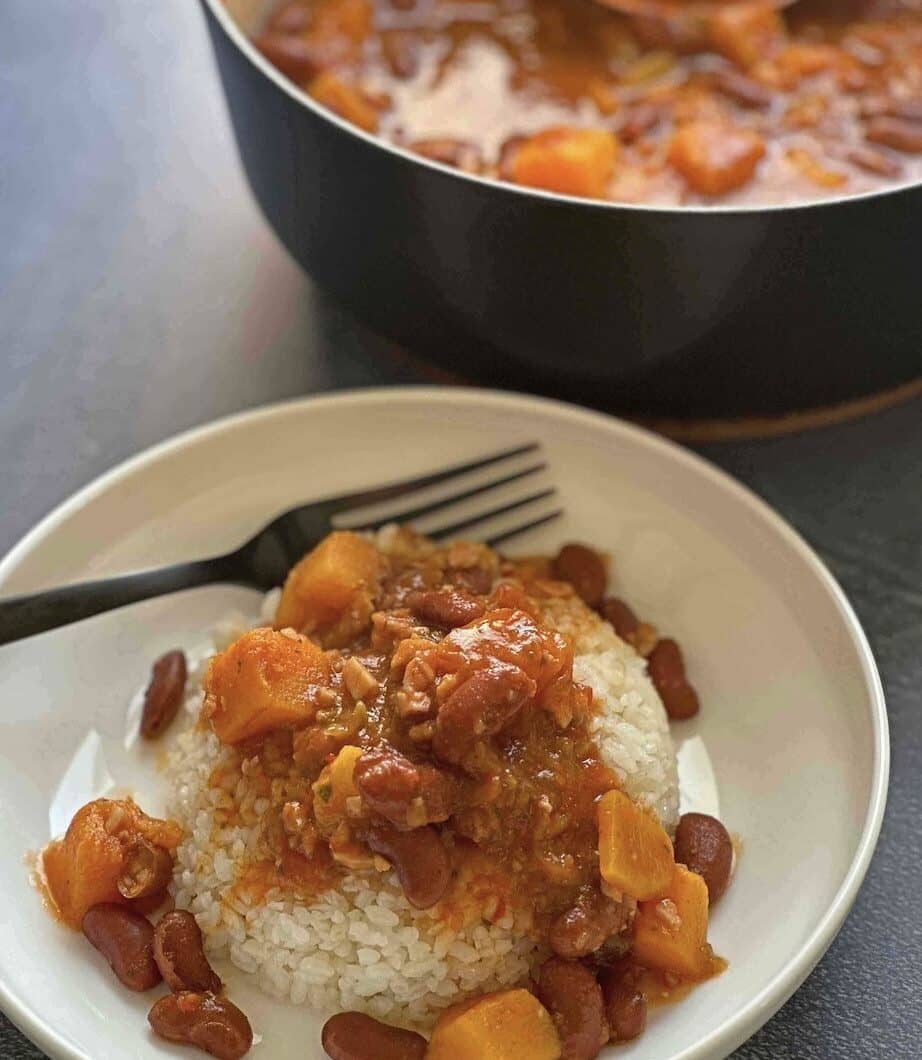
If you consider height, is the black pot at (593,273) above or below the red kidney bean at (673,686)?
above

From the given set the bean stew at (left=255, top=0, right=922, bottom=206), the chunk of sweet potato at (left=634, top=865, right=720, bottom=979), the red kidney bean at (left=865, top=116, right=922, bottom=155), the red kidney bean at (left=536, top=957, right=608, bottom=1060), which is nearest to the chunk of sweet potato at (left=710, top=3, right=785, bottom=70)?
the bean stew at (left=255, top=0, right=922, bottom=206)

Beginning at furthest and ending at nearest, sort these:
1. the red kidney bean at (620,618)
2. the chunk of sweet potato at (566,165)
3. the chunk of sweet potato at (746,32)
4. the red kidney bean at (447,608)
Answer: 1. the chunk of sweet potato at (746,32)
2. the chunk of sweet potato at (566,165)
3. the red kidney bean at (620,618)
4. the red kidney bean at (447,608)

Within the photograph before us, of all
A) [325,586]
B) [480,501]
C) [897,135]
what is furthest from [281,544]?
[897,135]

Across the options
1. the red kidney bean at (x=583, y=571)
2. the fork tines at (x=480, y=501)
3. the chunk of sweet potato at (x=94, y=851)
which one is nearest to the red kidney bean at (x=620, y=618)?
the red kidney bean at (x=583, y=571)

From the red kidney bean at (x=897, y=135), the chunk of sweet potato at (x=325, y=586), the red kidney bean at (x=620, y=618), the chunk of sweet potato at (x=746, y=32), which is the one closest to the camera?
the chunk of sweet potato at (x=325, y=586)

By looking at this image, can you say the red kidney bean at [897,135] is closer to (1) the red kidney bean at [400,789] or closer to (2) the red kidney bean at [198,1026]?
(1) the red kidney bean at [400,789]

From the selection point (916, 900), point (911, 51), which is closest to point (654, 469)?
point (916, 900)

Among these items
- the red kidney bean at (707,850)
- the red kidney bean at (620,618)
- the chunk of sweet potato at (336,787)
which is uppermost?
the chunk of sweet potato at (336,787)

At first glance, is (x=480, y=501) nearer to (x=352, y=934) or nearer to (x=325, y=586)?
(x=325, y=586)

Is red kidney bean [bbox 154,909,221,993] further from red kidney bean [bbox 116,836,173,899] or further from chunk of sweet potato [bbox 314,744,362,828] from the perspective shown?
chunk of sweet potato [bbox 314,744,362,828]
